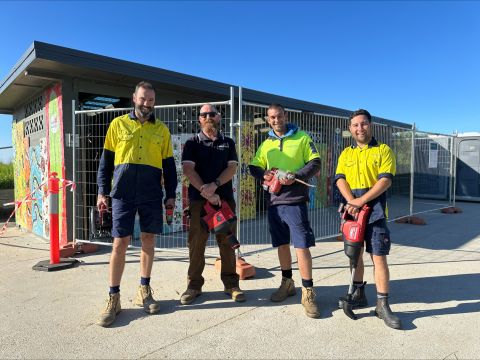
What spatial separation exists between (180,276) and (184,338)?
1784 millimetres

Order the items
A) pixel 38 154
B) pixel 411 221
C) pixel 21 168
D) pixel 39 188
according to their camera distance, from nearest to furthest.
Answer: pixel 39 188, pixel 38 154, pixel 411 221, pixel 21 168

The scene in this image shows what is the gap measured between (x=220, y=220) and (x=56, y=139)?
4.53 metres

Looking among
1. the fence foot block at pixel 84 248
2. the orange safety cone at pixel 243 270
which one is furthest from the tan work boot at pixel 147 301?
the fence foot block at pixel 84 248

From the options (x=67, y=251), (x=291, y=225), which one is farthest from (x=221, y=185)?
(x=67, y=251)

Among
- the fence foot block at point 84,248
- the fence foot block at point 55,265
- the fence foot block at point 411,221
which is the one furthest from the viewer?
the fence foot block at point 411,221

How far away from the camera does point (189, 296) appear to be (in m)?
3.99

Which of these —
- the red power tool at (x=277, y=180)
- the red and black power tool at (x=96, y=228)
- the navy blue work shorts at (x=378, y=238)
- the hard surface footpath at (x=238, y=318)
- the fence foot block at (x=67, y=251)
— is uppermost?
the red power tool at (x=277, y=180)

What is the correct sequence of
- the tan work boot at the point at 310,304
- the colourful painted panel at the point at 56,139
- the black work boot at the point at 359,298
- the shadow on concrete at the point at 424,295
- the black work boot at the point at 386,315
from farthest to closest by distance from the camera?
1. the colourful painted panel at the point at 56,139
2. the black work boot at the point at 359,298
3. the shadow on concrete at the point at 424,295
4. the tan work boot at the point at 310,304
5. the black work boot at the point at 386,315

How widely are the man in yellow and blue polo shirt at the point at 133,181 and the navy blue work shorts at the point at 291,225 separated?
1.11 m

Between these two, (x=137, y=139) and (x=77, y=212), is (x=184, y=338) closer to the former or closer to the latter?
(x=137, y=139)

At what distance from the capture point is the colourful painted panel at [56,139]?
674 centimetres

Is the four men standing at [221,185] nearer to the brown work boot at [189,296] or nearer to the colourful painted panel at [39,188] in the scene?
the brown work boot at [189,296]

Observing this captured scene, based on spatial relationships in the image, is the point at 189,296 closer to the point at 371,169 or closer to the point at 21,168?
the point at 371,169

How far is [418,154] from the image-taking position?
14531 millimetres
